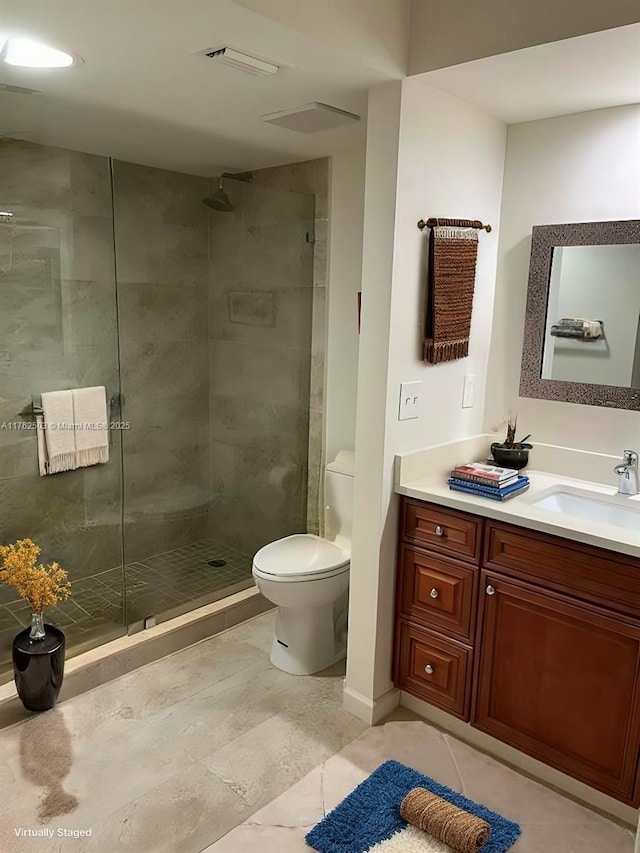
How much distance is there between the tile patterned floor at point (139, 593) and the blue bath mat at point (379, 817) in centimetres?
127

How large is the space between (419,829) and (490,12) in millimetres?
2364

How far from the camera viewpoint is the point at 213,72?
6.61ft

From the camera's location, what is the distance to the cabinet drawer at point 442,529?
227cm

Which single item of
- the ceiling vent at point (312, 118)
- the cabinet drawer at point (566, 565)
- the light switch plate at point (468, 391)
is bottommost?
the cabinet drawer at point (566, 565)

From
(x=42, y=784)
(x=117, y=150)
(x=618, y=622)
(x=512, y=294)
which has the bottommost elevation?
(x=42, y=784)

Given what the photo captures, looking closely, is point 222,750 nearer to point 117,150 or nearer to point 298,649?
point 298,649

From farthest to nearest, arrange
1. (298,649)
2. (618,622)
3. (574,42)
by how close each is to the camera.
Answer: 1. (298,649)
2. (618,622)
3. (574,42)

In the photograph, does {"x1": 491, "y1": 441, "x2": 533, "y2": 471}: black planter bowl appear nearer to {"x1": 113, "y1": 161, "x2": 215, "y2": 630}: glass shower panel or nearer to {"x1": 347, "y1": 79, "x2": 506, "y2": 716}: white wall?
{"x1": 347, "y1": 79, "x2": 506, "y2": 716}: white wall

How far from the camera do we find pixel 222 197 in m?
3.57

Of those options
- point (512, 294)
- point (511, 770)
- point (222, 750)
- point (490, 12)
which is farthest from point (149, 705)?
point (490, 12)

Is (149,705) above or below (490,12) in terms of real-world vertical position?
below

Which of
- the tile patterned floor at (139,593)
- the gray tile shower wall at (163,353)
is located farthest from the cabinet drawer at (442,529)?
the gray tile shower wall at (163,353)

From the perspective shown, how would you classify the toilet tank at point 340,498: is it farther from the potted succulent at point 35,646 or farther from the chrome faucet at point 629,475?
the potted succulent at point 35,646

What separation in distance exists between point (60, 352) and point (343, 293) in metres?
1.41
